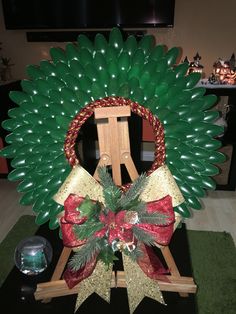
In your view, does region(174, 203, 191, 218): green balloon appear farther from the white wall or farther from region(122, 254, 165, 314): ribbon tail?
the white wall

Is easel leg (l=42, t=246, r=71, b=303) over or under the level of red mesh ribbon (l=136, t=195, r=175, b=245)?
under

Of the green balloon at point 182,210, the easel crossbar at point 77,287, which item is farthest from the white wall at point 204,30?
the easel crossbar at point 77,287

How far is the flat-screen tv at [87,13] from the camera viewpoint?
2.11 m

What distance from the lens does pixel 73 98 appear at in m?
0.70

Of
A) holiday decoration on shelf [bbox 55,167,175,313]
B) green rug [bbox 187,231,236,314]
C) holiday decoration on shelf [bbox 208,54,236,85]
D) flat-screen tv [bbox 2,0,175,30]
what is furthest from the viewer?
flat-screen tv [bbox 2,0,175,30]

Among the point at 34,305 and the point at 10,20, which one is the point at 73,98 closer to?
the point at 34,305

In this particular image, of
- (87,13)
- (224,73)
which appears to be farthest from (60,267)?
(87,13)

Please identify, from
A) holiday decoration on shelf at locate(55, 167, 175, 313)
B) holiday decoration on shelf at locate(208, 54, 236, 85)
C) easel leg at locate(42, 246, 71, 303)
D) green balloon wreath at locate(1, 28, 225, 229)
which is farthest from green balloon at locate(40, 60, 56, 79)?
holiday decoration on shelf at locate(208, 54, 236, 85)

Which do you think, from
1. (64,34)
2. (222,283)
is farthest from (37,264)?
(64,34)

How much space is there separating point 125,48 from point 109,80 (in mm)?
94

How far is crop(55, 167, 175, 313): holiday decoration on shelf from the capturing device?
65cm

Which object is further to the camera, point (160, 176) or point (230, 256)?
point (230, 256)

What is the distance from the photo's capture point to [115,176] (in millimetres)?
820

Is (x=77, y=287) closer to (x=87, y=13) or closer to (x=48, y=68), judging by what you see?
(x=48, y=68)
